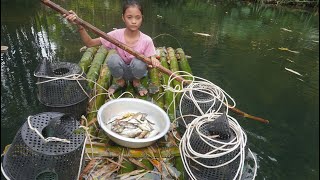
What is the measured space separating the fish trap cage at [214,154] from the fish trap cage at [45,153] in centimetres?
99

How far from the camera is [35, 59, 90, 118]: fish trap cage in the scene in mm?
3219

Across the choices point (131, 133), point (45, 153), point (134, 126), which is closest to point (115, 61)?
point (134, 126)

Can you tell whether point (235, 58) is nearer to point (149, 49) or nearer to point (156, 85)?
point (156, 85)

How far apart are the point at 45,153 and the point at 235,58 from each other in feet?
20.1

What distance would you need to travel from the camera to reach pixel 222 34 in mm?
9555

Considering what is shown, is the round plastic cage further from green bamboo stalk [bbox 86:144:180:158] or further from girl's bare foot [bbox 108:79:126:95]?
girl's bare foot [bbox 108:79:126:95]

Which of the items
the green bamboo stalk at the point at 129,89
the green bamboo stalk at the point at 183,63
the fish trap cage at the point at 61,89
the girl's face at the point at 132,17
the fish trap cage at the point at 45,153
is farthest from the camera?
the green bamboo stalk at the point at 183,63

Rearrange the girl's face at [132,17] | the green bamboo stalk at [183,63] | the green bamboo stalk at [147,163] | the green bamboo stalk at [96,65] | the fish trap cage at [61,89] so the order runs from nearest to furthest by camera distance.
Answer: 1. the green bamboo stalk at [147,163]
2. the fish trap cage at [61,89]
3. the girl's face at [132,17]
4. the green bamboo stalk at [96,65]
5. the green bamboo stalk at [183,63]

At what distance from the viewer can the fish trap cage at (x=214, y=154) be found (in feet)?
8.25

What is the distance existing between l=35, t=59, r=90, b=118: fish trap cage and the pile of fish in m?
0.48

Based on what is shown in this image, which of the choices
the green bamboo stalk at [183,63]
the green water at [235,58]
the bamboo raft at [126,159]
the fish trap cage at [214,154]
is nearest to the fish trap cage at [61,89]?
the bamboo raft at [126,159]

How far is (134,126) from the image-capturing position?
10.5 feet

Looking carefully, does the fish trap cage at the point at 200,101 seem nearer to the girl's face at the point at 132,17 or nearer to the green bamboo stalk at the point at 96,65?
the girl's face at the point at 132,17

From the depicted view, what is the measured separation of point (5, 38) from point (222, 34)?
20.5ft
